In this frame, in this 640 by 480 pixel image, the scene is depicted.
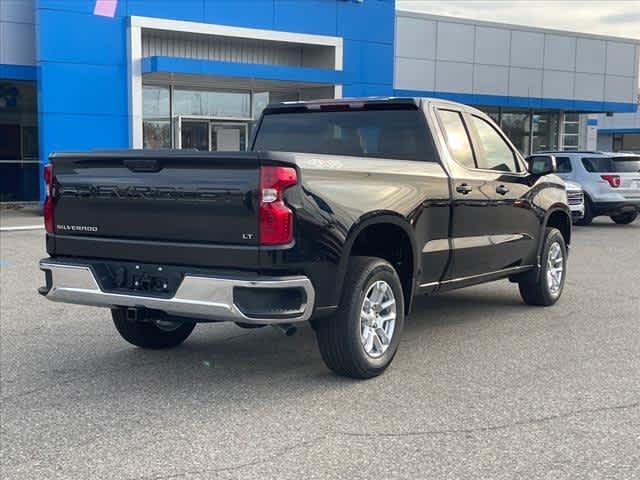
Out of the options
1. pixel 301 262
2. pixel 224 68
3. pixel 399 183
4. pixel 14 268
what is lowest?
pixel 14 268

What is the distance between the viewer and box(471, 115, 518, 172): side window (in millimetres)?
7180

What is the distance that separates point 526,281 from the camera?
8.11 m

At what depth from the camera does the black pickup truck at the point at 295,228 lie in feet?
15.7

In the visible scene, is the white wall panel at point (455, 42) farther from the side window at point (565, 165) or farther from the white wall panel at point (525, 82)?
the side window at point (565, 165)

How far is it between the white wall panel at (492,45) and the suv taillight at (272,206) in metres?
25.2

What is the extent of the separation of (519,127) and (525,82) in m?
2.74

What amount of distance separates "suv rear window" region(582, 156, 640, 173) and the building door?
10555 mm

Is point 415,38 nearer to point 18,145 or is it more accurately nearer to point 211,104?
point 211,104

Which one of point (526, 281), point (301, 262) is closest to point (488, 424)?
point (301, 262)

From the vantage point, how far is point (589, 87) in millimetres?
31688

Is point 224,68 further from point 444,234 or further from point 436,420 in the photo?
point 436,420

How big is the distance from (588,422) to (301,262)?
1.94m

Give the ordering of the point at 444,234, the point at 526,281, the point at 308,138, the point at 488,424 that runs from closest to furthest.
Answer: the point at 488,424, the point at 444,234, the point at 308,138, the point at 526,281

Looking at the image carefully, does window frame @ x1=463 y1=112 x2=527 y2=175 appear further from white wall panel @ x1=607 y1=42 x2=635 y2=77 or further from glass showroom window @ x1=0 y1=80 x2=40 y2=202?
white wall panel @ x1=607 y1=42 x2=635 y2=77
